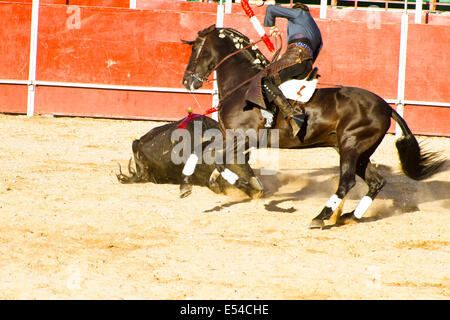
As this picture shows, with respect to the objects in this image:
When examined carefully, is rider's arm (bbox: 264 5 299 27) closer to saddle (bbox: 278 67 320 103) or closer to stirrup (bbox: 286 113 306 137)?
saddle (bbox: 278 67 320 103)

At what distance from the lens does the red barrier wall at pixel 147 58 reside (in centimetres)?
1301

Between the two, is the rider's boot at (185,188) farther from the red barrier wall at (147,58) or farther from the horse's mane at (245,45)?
the red barrier wall at (147,58)

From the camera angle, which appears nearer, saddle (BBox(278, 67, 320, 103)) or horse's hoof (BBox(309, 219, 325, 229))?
horse's hoof (BBox(309, 219, 325, 229))

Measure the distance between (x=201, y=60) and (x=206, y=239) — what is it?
7.45ft

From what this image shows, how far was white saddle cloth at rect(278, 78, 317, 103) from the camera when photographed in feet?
22.2

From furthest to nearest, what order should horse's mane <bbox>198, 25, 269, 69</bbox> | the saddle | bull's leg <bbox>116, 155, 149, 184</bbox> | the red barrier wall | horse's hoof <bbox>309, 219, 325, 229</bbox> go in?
the red barrier wall, bull's leg <bbox>116, 155, 149, 184</bbox>, horse's mane <bbox>198, 25, 269, 69</bbox>, the saddle, horse's hoof <bbox>309, 219, 325, 229</bbox>

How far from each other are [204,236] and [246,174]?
5.99 ft

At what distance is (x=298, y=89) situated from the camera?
677 centimetres

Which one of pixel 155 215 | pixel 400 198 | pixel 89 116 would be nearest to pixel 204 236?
pixel 155 215

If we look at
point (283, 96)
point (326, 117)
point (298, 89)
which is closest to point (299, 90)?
point (298, 89)

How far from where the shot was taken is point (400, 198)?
822 centimetres

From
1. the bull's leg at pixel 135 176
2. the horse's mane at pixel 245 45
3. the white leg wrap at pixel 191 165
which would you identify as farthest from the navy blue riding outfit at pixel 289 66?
the bull's leg at pixel 135 176

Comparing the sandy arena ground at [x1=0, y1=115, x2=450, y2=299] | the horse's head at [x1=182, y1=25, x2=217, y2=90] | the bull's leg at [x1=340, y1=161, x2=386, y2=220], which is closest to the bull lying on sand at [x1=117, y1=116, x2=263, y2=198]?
the sandy arena ground at [x1=0, y1=115, x2=450, y2=299]

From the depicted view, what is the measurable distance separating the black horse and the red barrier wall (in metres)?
5.83
